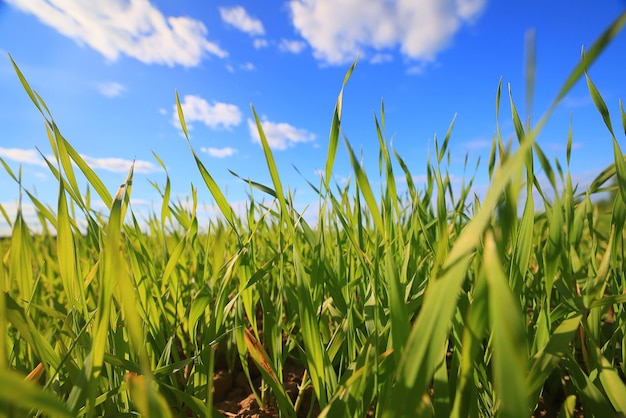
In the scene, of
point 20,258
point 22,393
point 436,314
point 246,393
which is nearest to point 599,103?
point 436,314

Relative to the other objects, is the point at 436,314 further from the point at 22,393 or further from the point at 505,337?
the point at 22,393

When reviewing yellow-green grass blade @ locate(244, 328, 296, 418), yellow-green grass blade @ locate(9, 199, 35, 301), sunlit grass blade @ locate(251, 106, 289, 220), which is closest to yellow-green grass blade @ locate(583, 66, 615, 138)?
sunlit grass blade @ locate(251, 106, 289, 220)

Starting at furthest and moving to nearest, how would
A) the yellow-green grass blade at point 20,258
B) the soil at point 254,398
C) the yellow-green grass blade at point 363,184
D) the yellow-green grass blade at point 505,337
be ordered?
the soil at point 254,398, the yellow-green grass blade at point 20,258, the yellow-green grass blade at point 363,184, the yellow-green grass blade at point 505,337

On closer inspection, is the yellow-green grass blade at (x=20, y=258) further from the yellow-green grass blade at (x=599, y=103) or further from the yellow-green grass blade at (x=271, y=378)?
the yellow-green grass blade at (x=599, y=103)

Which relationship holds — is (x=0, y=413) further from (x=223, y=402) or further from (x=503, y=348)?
(x=223, y=402)

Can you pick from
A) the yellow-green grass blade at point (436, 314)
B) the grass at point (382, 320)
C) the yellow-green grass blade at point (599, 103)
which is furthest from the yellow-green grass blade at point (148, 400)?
the yellow-green grass blade at point (599, 103)

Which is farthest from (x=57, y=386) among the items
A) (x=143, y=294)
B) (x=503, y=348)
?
(x=503, y=348)

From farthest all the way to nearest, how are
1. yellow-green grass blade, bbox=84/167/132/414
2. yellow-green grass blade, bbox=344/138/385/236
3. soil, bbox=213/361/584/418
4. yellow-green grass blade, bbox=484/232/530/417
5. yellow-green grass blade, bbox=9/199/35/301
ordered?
soil, bbox=213/361/584/418 → yellow-green grass blade, bbox=9/199/35/301 → yellow-green grass blade, bbox=344/138/385/236 → yellow-green grass blade, bbox=84/167/132/414 → yellow-green grass blade, bbox=484/232/530/417

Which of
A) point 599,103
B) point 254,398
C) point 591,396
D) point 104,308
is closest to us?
point 104,308

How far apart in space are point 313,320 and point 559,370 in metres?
0.51

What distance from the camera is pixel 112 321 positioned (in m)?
0.58

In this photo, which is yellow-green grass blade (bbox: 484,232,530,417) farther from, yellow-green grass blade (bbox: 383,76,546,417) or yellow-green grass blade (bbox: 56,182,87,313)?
yellow-green grass blade (bbox: 56,182,87,313)

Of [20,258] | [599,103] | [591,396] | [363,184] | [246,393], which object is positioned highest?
[599,103]

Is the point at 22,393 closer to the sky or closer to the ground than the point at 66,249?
closer to the ground
